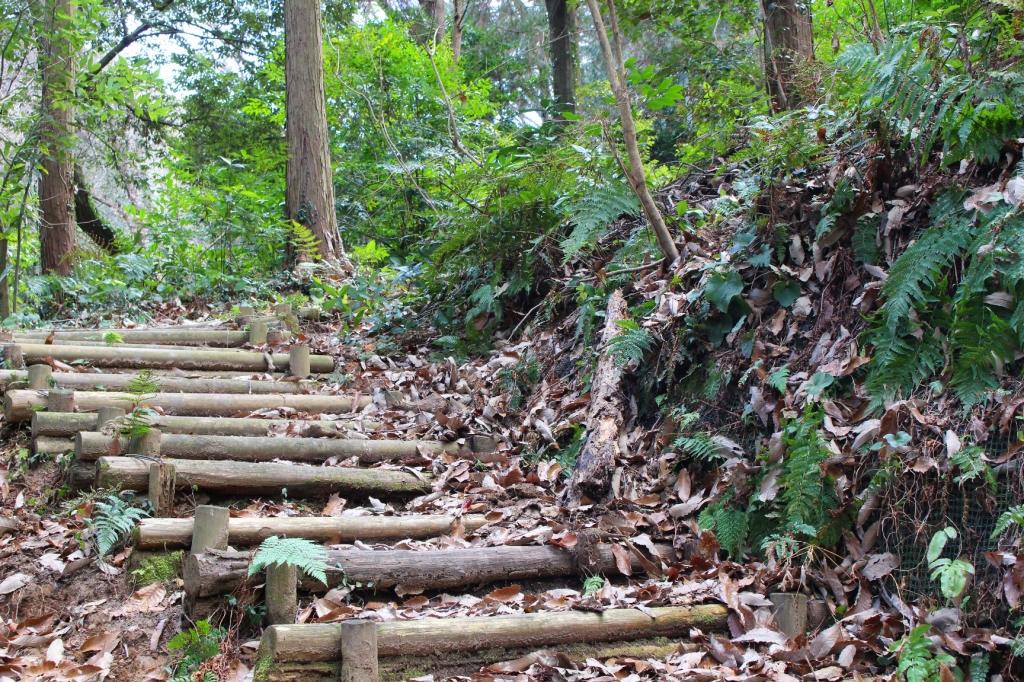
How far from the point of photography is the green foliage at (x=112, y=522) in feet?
12.6

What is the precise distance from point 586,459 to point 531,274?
2.43 meters

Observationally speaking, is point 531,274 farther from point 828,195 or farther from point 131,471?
point 131,471

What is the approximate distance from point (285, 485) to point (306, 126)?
6910 millimetres

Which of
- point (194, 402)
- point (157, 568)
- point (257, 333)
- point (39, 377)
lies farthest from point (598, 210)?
point (39, 377)

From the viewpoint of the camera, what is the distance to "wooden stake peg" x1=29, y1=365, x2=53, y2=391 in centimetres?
529

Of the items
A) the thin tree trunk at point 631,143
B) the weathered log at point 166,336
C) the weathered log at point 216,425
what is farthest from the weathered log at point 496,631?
the weathered log at point 166,336

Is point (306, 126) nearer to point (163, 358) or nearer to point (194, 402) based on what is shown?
point (163, 358)

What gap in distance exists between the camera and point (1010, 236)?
360cm

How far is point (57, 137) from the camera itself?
8938 mm

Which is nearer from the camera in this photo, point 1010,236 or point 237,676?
point 237,676

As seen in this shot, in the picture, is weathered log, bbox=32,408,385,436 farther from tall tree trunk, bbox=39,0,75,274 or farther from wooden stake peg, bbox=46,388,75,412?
tall tree trunk, bbox=39,0,75,274

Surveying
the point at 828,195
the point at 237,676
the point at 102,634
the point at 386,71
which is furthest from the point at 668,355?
the point at 386,71

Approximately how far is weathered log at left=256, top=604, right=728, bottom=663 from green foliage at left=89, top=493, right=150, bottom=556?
1.30 m

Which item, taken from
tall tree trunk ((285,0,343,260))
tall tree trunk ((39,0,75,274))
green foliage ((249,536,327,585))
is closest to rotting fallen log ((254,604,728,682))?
green foliage ((249,536,327,585))
